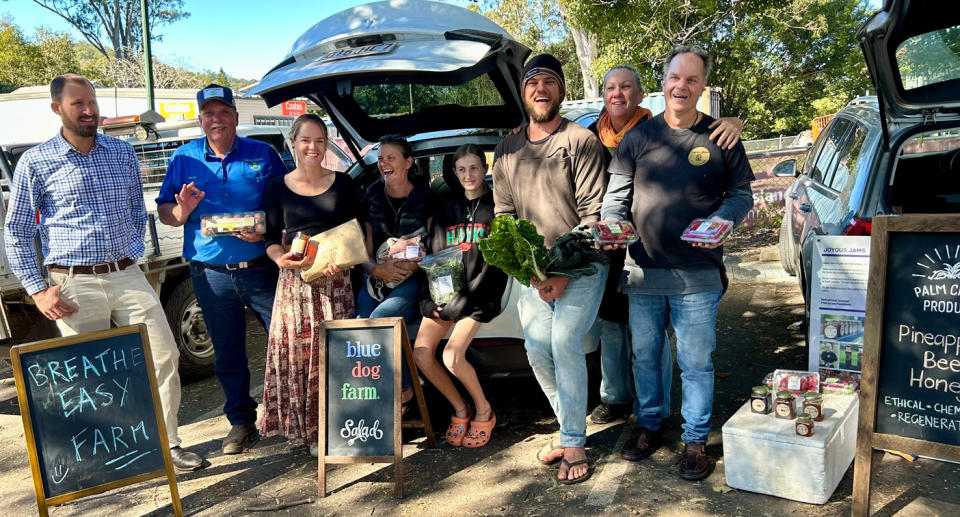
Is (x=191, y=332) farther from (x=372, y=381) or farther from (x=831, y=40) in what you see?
(x=831, y=40)

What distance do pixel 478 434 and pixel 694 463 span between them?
1.25m

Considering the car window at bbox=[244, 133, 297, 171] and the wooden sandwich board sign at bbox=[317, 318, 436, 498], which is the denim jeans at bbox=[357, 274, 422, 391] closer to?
the wooden sandwich board sign at bbox=[317, 318, 436, 498]

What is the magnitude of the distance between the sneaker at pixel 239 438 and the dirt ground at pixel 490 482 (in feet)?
0.18

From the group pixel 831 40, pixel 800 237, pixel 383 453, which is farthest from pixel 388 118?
pixel 831 40

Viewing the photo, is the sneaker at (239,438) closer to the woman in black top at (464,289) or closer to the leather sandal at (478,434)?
the woman in black top at (464,289)

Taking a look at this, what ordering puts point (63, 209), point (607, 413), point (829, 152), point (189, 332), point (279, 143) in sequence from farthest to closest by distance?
point (279, 143) → point (829, 152) → point (189, 332) → point (607, 413) → point (63, 209)

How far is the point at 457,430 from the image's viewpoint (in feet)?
13.4

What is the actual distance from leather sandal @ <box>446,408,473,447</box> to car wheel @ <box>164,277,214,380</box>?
7.75ft

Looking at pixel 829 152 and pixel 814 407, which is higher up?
pixel 829 152

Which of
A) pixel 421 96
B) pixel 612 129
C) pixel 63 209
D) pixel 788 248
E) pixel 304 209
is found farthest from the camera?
pixel 788 248

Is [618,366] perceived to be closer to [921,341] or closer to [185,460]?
[921,341]

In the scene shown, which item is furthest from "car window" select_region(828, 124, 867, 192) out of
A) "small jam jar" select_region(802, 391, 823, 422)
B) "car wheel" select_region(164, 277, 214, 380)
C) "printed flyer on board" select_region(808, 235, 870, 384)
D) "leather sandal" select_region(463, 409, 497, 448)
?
"car wheel" select_region(164, 277, 214, 380)

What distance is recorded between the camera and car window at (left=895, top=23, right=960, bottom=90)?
3705 millimetres

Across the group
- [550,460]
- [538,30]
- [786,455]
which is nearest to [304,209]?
[550,460]
